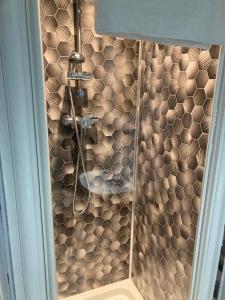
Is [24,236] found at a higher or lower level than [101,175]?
higher

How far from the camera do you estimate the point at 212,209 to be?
42.4 inches

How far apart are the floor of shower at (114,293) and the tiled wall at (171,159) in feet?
0.50

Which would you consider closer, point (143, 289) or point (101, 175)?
point (101, 175)

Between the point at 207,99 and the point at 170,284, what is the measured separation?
1.19m

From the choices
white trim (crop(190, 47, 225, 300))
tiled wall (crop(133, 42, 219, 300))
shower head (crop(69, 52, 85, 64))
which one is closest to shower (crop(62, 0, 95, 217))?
shower head (crop(69, 52, 85, 64))

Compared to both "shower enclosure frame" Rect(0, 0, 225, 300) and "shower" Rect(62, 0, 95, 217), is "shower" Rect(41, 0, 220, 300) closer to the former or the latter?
"shower" Rect(62, 0, 95, 217)

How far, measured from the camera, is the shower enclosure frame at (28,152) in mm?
613

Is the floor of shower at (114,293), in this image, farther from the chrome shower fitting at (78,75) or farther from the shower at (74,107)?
the chrome shower fitting at (78,75)

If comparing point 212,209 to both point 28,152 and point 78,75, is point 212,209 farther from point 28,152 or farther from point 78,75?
point 78,75

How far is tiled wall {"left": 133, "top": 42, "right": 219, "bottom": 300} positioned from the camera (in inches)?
50.5

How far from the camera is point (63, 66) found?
160cm

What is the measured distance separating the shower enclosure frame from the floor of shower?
1.41 m

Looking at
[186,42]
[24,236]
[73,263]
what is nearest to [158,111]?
[186,42]

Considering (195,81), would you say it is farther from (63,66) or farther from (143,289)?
(143,289)
